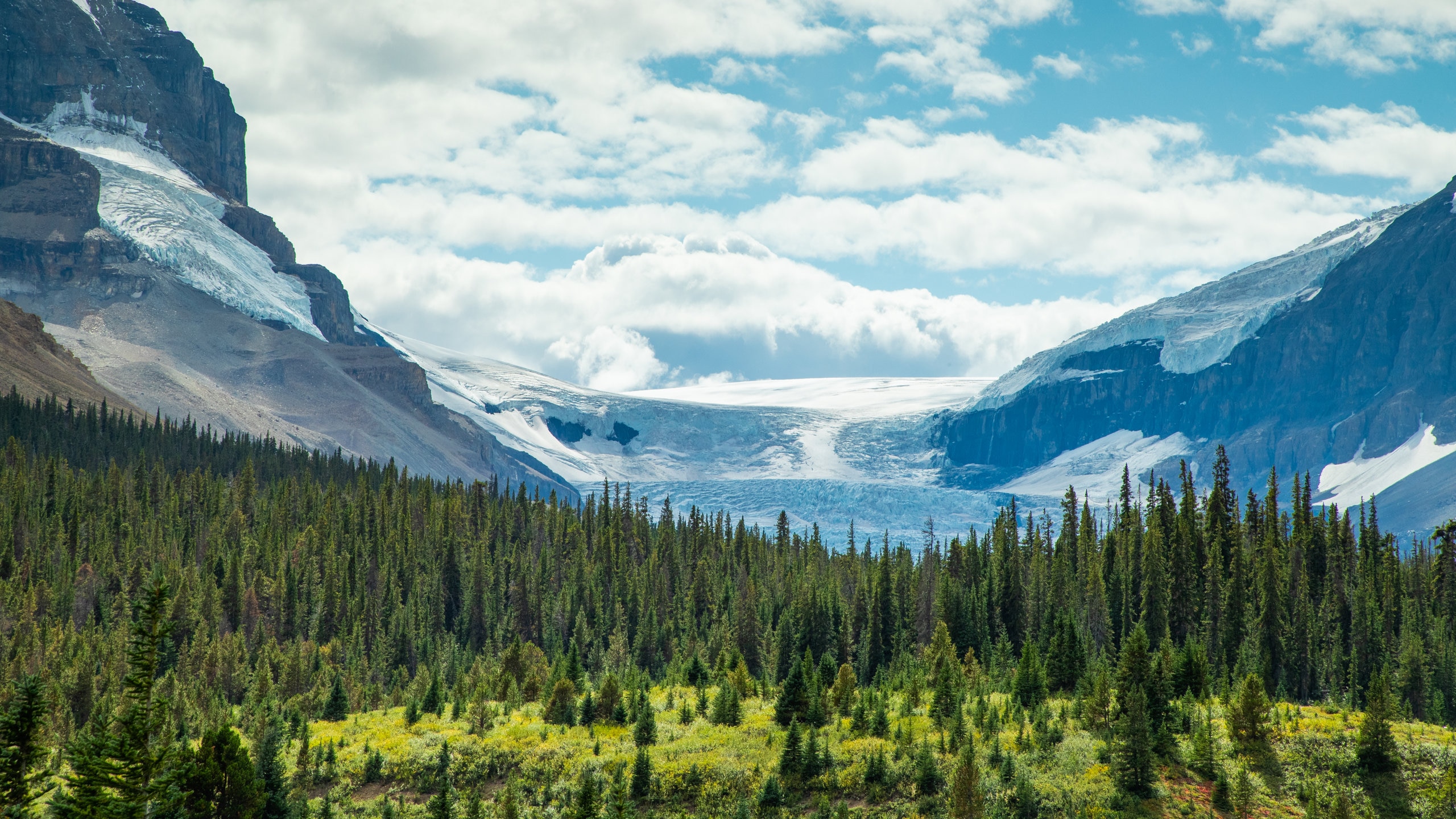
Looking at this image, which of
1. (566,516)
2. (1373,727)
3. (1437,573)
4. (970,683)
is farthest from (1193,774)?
(566,516)

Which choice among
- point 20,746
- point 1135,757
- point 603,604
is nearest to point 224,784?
point 20,746

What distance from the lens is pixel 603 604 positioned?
431ft

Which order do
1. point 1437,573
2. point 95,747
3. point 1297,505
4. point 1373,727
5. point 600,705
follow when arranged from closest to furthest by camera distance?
point 95,747 < point 1373,727 < point 600,705 < point 1437,573 < point 1297,505

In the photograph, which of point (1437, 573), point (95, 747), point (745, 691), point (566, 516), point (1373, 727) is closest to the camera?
point (95, 747)

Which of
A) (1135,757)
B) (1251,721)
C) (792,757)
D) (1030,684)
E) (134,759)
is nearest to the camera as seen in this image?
(134,759)

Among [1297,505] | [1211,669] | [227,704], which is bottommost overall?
[227,704]

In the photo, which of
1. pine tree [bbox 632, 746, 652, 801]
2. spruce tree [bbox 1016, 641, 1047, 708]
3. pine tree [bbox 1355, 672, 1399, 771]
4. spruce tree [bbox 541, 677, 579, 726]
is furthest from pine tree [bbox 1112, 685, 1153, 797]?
spruce tree [bbox 541, 677, 579, 726]

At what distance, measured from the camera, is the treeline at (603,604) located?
7931 centimetres

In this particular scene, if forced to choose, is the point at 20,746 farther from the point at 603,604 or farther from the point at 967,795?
the point at 603,604

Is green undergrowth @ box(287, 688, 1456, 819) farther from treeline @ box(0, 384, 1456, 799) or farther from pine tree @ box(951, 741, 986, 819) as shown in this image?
treeline @ box(0, 384, 1456, 799)

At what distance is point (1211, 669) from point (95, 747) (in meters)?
63.1

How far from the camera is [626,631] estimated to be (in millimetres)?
124938

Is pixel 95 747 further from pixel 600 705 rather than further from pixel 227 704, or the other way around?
pixel 227 704

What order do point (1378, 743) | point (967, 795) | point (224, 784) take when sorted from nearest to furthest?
point (224, 784) < point (1378, 743) < point (967, 795)
